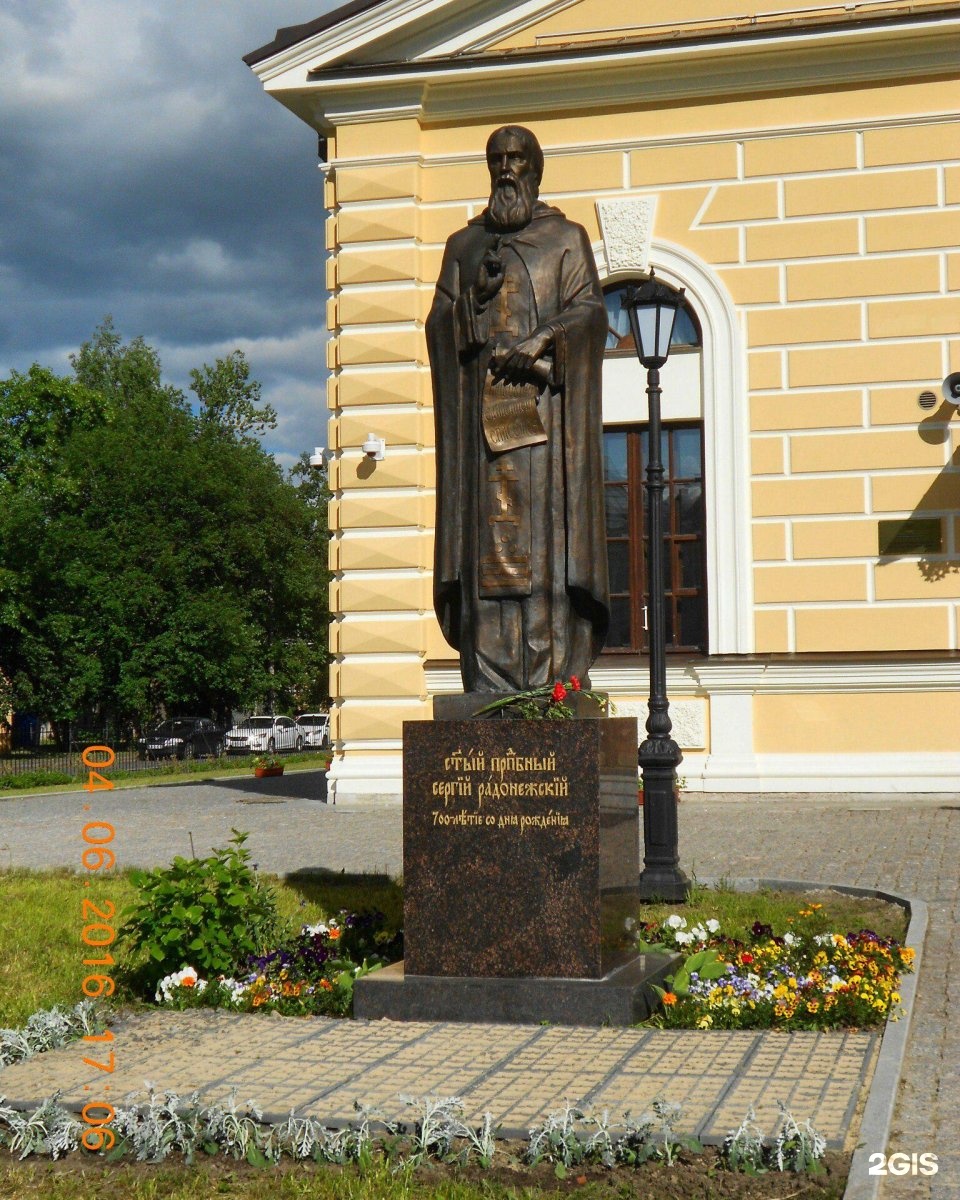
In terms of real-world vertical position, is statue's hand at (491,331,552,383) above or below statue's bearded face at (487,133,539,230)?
below

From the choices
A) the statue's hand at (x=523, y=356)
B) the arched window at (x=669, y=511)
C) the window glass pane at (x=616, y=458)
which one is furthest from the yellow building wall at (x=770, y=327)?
the statue's hand at (x=523, y=356)

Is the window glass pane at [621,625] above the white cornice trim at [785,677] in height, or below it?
above

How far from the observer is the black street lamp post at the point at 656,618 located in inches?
411

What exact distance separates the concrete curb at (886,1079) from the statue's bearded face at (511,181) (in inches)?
168

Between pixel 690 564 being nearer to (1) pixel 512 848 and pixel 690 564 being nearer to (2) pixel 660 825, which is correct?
(2) pixel 660 825

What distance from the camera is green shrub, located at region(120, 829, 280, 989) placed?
7.70 meters

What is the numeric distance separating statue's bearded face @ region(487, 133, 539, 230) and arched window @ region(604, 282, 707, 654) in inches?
373

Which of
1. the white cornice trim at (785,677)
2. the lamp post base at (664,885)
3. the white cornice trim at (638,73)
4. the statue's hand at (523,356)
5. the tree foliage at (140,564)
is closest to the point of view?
the statue's hand at (523,356)

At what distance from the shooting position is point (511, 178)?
8.01 m

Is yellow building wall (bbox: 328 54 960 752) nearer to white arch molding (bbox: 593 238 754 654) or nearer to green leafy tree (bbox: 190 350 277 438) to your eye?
white arch molding (bbox: 593 238 754 654)

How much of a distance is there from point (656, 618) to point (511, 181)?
3.97 m

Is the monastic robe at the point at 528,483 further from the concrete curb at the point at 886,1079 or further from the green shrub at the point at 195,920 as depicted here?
the concrete curb at the point at 886,1079

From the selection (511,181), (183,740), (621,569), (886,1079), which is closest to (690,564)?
(621,569)

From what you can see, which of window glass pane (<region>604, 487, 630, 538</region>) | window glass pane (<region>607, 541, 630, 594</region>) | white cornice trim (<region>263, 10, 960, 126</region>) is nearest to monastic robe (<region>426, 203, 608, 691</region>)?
window glass pane (<region>607, 541, 630, 594</region>)
